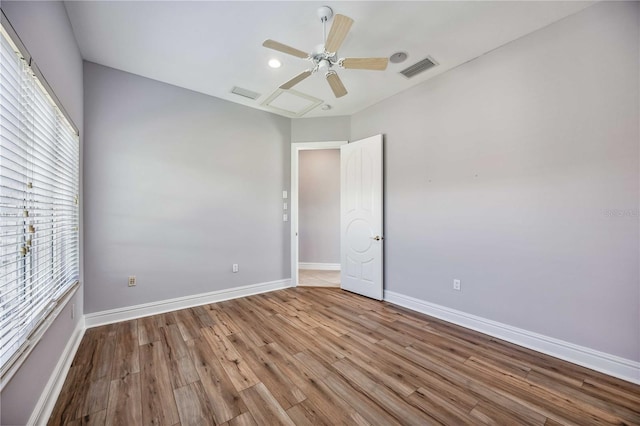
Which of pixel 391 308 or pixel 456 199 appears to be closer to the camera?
pixel 456 199

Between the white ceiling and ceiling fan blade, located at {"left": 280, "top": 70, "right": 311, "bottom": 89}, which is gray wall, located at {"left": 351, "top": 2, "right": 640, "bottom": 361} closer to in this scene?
the white ceiling

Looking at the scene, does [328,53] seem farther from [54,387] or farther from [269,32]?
[54,387]

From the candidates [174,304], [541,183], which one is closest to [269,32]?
[541,183]

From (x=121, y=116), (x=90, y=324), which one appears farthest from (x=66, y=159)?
(x=90, y=324)

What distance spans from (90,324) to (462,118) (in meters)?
4.57

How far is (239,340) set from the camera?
8.15 ft

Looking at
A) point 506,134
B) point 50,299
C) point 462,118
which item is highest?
point 462,118

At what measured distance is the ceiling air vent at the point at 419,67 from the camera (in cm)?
276

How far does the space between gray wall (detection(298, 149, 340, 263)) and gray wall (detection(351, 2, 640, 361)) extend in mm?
2639

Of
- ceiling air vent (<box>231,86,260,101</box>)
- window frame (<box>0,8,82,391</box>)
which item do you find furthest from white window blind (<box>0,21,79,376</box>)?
ceiling air vent (<box>231,86,260,101</box>)

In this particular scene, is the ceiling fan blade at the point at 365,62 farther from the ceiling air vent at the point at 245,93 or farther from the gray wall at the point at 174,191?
the gray wall at the point at 174,191

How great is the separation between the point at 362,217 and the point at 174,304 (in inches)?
109

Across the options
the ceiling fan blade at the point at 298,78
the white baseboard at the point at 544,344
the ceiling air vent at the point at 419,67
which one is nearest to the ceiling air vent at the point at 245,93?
the ceiling fan blade at the point at 298,78

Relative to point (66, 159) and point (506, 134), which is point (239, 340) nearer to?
point (66, 159)
